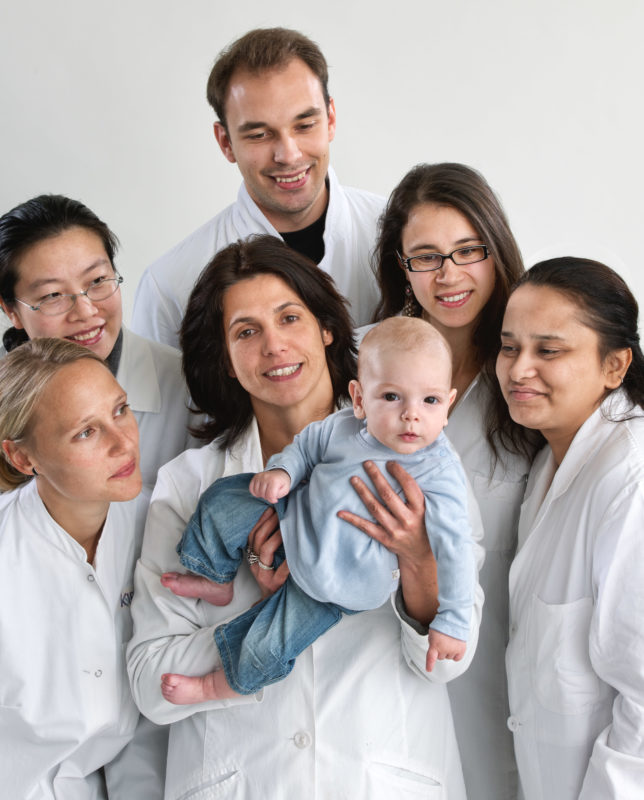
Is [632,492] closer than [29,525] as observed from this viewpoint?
Yes

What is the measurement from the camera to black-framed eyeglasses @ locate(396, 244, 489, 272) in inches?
82.3

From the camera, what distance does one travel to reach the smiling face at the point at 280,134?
2492mm

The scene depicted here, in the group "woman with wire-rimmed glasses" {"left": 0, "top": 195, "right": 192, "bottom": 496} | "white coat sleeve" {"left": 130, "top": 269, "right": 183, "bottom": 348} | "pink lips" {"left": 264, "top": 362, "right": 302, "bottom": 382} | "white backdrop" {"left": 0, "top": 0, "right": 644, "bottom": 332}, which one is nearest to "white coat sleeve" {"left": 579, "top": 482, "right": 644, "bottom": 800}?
"pink lips" {"left": 264, "top": 362, "right": 302, "bottom": 382}

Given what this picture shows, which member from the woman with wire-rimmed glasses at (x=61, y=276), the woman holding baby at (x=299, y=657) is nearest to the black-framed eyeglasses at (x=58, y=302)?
the woman with wire-rimmed glasses at (x=61, y=276)

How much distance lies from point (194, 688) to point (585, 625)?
2.73 feet

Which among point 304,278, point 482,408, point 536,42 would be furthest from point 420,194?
point 536,42

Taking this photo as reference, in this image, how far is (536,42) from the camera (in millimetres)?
3482

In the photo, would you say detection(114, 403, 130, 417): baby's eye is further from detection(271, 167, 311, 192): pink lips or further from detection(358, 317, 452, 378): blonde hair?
detection(271, 167, 311, 192): pink lips

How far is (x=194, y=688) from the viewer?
67.9 inches

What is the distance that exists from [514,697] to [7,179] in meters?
2.64

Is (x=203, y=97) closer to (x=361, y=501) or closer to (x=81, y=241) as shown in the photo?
(x=81, y=241)

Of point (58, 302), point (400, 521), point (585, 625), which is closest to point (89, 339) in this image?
point (58, 302)

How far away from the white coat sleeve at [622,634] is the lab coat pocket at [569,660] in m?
0.06

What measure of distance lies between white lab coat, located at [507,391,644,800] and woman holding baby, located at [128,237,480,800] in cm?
18
